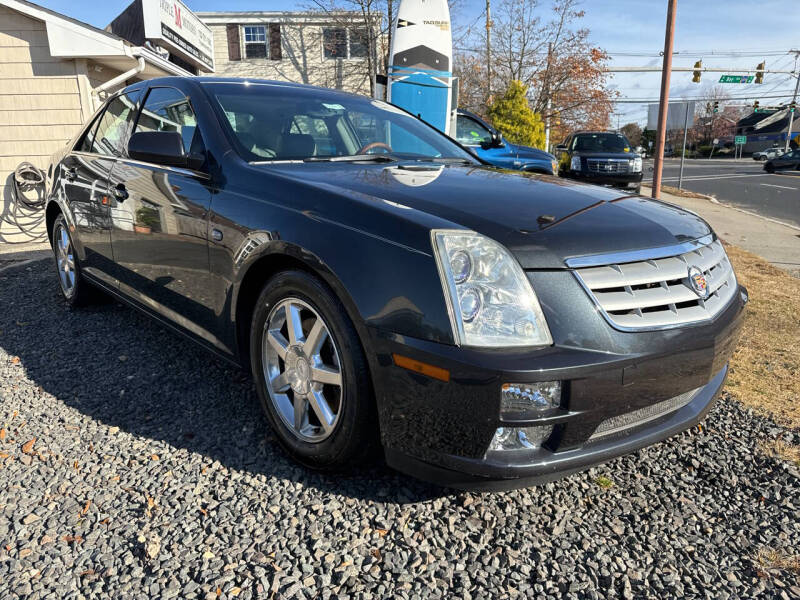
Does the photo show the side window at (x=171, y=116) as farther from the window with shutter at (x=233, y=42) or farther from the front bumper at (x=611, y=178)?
the window with shutter at (x=233, y=42)

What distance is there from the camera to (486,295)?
69.6 inches

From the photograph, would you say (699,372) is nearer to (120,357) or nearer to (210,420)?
(210,420)

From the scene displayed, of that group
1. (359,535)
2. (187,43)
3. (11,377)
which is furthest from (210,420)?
(187,43)

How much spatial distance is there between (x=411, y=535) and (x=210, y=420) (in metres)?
1.26

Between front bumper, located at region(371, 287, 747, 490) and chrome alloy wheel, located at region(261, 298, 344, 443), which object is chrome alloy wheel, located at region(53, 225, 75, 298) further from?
front bumper, located at region(371, 287, 747, 490)

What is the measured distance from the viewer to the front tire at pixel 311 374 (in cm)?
202

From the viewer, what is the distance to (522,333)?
68.7 inches

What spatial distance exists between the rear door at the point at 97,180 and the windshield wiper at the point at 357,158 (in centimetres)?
144

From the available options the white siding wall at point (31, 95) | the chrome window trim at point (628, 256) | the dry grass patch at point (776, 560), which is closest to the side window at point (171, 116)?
the chrome window trim at point (628, 256)

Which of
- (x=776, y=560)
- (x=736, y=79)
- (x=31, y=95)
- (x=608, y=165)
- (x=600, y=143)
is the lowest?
(x=776, y=560)

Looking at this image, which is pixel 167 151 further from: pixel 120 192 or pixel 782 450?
pixel 782 450

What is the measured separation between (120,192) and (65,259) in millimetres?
1636

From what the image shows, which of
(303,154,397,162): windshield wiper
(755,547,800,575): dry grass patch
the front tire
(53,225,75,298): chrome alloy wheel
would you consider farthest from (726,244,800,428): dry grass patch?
(53,225,75,298): chrome alloy wheel

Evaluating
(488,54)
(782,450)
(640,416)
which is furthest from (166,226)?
(488,54)
